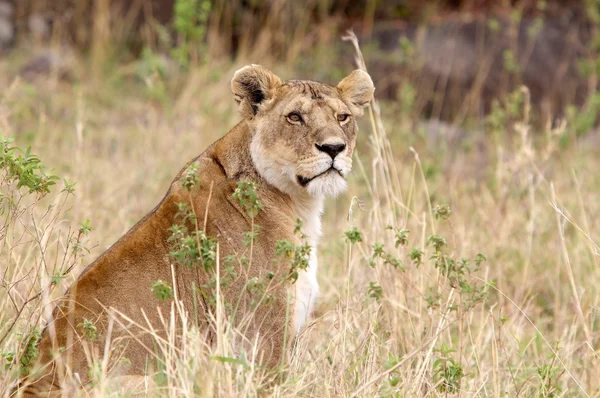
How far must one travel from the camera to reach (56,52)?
13219 millimetres

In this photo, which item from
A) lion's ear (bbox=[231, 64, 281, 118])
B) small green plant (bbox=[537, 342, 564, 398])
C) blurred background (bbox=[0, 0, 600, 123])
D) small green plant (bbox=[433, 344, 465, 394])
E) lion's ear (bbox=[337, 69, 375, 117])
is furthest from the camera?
blurred background (bbox=[0, 0, 600, 123])

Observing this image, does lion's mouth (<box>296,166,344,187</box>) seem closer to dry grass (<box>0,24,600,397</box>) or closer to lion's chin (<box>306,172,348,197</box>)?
lion's chin (<box>306,172,348,197</box>)

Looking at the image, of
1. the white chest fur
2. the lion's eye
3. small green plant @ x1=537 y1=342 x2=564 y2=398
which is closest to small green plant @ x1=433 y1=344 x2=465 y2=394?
small green plant @ x1=537 y1=342 x2=564 y2=398

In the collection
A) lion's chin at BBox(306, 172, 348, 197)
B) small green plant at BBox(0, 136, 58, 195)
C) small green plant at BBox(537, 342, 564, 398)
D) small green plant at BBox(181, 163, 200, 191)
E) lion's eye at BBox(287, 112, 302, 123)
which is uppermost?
small green plant at BBox(0, 136, 58, 195)

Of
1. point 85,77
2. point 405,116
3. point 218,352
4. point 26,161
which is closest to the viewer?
point 218,352

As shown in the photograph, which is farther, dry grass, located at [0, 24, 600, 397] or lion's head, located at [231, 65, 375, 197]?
lion's head, located at [231, 65, 375, 197]

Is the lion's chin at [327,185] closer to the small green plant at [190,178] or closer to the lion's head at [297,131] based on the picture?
the lion's head at [297,131]

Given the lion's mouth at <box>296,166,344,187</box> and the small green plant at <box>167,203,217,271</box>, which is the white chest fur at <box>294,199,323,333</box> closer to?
the lion's mouth at <box>296,166,344,187</box>

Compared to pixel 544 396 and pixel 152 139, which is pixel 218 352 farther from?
pixel 152 139

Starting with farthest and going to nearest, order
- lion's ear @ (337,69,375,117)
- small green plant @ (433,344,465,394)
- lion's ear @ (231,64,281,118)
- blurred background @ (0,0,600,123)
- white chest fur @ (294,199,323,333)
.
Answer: blurred background @ (0,0,600,123)
lion's ear @ (337,69,375,117)
lion's ear @ (231,64,281,118)
white chest fur @ (294,199,323,333)
small green plant @ (433,344,465,394)

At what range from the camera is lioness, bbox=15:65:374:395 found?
4477mm

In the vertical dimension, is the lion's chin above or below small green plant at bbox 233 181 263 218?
below

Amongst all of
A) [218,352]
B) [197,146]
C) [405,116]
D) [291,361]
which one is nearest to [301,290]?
[291,361]

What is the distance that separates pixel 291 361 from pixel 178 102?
6702mm
